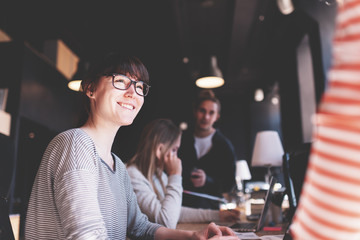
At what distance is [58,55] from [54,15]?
0.97 metres

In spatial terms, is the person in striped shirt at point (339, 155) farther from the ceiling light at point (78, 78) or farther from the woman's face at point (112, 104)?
the ceiling light at point (78, 78)

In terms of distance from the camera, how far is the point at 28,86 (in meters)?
4.87

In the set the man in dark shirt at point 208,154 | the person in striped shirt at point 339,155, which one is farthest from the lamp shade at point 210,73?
the person in striped shirt at point 339,155

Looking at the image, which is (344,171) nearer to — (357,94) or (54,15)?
(357,94)

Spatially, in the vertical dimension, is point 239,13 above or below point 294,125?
above

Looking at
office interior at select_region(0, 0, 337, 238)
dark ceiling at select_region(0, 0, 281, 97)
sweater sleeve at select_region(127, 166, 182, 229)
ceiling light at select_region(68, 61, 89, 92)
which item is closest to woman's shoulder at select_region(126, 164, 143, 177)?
sweater sleeve at select_region(127, 166, 182, 229)

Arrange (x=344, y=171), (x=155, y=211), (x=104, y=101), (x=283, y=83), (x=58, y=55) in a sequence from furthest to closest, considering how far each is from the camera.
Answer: (x=283, y=83), (x=58, y=55), (x=155, y=211), (x=104, y=101), (x=344, y=171)

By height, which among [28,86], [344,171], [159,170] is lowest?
[159,170]

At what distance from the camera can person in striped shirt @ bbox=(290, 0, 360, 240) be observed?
0.36 metres

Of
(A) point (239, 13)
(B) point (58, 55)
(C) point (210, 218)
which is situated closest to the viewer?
(C) point (210, 218)

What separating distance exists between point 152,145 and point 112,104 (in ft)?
3.11

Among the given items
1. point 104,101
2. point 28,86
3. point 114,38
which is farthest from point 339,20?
point 114,38

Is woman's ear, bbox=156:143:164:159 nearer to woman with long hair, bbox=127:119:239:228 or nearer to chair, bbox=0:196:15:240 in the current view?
woman with long hair, bbox=127:119:239:228

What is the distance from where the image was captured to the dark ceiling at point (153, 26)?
5.00 meters
